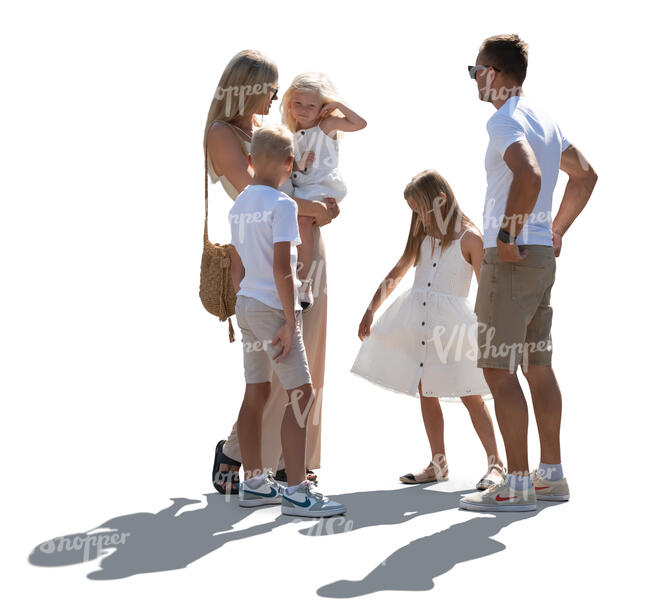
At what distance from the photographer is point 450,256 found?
6.11 metres

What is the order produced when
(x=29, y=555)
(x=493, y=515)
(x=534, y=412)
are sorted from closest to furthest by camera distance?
(x=29, y=555) → (x=493, y=515) → (x=534, y=412)

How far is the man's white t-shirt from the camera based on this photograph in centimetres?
524

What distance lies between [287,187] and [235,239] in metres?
0.70

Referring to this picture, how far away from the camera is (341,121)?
5.94 m

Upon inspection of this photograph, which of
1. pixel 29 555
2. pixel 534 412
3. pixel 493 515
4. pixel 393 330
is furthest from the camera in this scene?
pixel 393 330

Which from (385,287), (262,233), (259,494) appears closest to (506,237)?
(385,287)

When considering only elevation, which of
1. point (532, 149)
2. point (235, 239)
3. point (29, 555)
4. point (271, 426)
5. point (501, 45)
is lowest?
point (29, 555)

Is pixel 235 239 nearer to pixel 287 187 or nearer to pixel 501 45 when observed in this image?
pixel 287 187

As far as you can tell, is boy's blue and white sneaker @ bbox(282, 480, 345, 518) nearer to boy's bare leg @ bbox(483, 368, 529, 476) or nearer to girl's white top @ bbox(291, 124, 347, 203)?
boy's bare leg @ bbox(483, 368, 529, 476)

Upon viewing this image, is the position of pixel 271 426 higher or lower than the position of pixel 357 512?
higher

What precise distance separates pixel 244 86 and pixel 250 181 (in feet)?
1.98

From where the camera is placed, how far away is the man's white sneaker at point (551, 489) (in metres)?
5.64

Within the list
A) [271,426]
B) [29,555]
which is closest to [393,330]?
[271,426]

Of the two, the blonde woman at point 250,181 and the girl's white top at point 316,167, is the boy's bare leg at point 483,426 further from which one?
the girl's white top at point 316,167
